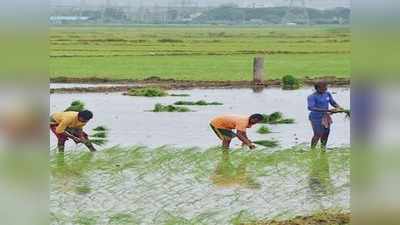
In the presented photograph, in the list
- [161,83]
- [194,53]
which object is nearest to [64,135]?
[161,83]

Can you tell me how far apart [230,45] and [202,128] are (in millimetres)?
9133

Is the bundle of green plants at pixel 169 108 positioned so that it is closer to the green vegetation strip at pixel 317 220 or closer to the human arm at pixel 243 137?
the human arm at pixel 243 137

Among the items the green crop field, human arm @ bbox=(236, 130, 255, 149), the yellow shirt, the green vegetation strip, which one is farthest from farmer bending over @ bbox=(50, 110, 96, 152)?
the green crop field

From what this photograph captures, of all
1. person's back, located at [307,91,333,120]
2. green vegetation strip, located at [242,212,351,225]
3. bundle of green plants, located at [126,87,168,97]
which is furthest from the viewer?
bundle of green plants, located at [126,87,168,97]

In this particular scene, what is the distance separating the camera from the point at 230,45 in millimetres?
17438

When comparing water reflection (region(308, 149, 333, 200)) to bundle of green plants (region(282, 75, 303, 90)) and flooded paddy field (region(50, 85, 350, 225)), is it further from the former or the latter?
bundle of green plants (region(282, 75, 303, 90))

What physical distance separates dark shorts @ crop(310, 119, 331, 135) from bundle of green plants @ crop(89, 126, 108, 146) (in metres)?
1.90

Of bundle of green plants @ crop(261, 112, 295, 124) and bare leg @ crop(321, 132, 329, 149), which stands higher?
bare leg @ crop(321, 132, 329, 149)

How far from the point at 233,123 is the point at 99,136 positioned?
5.82 ft

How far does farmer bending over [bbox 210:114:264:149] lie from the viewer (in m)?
6.36

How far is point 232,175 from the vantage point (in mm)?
5660

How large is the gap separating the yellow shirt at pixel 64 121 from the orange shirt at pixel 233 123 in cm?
117

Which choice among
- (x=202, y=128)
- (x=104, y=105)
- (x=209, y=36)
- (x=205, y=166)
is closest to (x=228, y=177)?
(x=205, y=166)

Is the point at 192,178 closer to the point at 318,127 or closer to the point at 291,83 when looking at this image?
the point at 318,127
